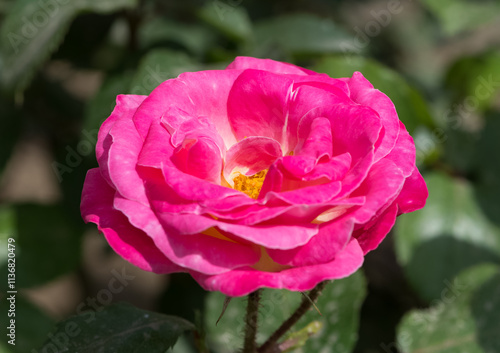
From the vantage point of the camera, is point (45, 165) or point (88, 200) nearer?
point (88, 200)

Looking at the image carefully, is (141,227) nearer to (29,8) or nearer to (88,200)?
(88,200)

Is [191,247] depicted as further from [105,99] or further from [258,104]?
[105,99]

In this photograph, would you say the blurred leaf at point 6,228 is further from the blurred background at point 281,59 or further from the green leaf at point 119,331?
the green leaf at point 119,331

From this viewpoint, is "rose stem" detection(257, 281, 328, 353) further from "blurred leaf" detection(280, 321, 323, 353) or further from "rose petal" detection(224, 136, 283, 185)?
"rose petal" detection(224, 136, 283, 185)

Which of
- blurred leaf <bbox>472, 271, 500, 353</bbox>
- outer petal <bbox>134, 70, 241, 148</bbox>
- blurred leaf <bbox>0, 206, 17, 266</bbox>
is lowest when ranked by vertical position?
blurred leaf <bbox>0, 206, 17, 266</bbox>

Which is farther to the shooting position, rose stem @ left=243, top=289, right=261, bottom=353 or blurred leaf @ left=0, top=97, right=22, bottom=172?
blurred leaf @ left=0, top=97, right=22, bottom=172

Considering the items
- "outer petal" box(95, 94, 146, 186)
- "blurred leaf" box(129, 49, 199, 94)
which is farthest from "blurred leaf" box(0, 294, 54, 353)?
"outer petal" box(95, 94, 146, 186)

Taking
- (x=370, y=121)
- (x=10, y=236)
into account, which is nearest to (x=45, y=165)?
(x=10, y=236)

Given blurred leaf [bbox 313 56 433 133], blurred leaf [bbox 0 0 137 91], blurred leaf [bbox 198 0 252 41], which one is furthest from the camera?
blurred leaf [bbox 198 0 252 41]

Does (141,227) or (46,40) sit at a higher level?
(141,227)
